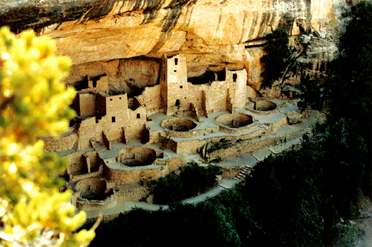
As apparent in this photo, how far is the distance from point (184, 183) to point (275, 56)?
31.3ft

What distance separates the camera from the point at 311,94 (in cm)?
2342

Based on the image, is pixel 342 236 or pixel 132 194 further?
pixel 342 236

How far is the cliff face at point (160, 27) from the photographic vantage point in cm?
1457

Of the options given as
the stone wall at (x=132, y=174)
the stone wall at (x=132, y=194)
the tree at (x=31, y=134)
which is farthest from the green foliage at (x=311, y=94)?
the tree at (x=31, y=134)

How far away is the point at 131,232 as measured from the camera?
16.2 m

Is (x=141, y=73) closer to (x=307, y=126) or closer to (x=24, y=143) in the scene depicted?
(x=307, y=126)

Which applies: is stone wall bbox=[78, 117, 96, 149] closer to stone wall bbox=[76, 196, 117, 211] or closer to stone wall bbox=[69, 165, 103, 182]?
stone wall bbox=[69, 165, 103, 182]

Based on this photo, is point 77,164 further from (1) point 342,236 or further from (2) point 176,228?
(1) point 342,236

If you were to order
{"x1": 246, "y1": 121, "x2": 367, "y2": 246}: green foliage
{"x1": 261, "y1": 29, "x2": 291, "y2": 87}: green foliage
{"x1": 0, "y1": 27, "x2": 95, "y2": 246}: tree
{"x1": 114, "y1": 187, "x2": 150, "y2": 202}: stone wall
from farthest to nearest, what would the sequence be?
{"x1": 261, "y1": 29, "x2": 291, "y2": 87}: green foliage → {"x1": 246, "y1": 121, "x2": 367, "y2": 246}: green foliage → {"x1": 114, "y1": 187, "x2": 150, "y2": 202}: stone wall → {"x1": 0, "y1": 27, "x2": 95, "y2": 246}: tree

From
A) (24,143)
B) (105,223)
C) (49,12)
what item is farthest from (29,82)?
(105,223)

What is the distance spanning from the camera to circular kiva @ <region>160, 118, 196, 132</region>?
21.3 meters

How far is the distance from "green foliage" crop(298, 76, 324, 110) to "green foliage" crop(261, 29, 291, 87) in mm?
1432

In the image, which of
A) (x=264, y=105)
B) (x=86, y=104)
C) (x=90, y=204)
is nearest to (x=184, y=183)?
(x=90, y=204)

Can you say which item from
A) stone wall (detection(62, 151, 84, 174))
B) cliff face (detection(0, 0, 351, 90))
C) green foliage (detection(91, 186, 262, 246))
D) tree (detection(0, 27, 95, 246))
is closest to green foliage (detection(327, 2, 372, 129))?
cliff face (detection(0, 0, 351, 90))
